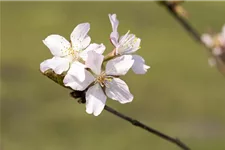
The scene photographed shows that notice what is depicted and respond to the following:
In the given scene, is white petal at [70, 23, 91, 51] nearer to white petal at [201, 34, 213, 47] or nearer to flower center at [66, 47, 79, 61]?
flower center at [66, 47, 79, 61]

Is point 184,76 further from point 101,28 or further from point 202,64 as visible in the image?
point 101,28

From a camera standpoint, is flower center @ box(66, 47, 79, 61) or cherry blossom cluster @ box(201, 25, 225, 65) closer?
flower center @ box(66, 47, 79, 61)

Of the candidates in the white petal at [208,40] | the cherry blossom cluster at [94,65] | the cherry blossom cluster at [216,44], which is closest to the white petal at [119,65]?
the cherry blossom cluster at [94,65]

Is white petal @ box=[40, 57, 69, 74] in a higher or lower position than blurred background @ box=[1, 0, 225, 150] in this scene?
lower

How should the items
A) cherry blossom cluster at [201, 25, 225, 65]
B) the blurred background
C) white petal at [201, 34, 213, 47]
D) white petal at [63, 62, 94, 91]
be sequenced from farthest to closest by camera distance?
the blurred background, white petal at [201, 34, 213, 47], cherry blossom cluster at [201, 25, 225, 65], white petal at [63, 62, 94, 91]

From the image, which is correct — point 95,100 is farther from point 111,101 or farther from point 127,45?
point 111,101

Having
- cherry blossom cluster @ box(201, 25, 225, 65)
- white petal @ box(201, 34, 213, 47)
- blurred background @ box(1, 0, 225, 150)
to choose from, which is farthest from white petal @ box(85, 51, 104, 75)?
blurred background @ box(1, 0, 225, 150)

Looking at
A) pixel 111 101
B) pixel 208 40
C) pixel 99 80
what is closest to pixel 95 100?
pixel 99 80
